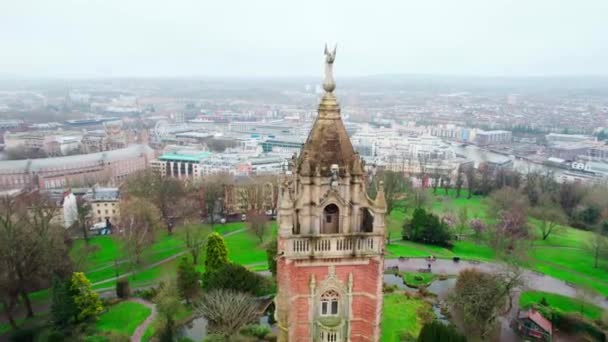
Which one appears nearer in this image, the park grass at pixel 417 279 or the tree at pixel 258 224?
the park grass at pixel 417 279

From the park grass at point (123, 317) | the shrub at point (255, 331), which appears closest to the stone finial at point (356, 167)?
the shrub at point (255, 331)

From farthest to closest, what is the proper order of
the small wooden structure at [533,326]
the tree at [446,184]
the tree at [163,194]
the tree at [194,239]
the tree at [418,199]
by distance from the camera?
the tree at [446,184] → the tree at [418,199] → the tree at [163,194] → the tree at [194,239] → the small wooden structure at [533,326]

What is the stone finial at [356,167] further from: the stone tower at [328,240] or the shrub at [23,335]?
the shrub at [23,335]

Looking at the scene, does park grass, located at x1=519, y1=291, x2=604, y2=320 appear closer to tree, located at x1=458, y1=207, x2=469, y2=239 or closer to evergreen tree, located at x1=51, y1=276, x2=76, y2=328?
tree, located at x1=458, y1=207, x2=469, y2=239

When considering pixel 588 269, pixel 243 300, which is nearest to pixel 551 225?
pixel 588 269

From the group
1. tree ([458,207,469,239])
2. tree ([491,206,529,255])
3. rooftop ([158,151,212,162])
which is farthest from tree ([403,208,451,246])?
rooftop ([158,151,212,162])
